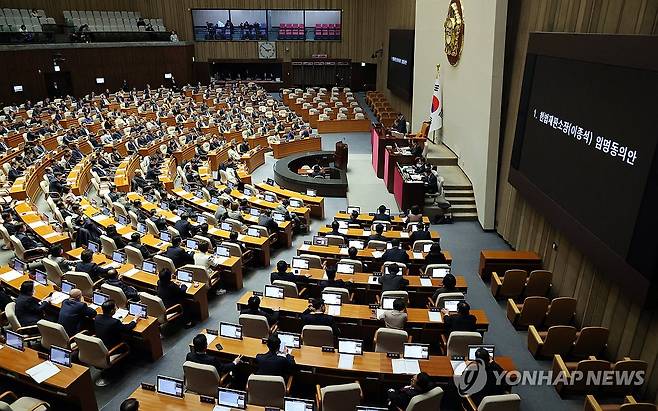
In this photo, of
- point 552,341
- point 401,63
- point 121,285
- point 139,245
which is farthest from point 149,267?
point 401,63

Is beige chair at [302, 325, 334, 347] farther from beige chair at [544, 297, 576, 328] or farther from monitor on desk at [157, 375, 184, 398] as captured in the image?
beige chair at [544, 297, 576, 328]

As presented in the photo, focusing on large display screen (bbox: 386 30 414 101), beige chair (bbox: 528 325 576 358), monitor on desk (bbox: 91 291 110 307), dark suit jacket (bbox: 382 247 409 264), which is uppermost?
large display screen (bbox: 386 30 414 101)

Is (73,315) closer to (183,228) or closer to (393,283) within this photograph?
(183,228)

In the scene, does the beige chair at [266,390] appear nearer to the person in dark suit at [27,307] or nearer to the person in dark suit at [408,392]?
the person in dark suit at [408,392]

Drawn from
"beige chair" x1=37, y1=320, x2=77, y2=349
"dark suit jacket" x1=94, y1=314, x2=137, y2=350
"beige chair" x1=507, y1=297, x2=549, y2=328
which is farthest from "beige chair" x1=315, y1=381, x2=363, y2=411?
"beige chair" x1=507, y1=297, x2=549, y2=328

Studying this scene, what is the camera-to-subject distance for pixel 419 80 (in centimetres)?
2145

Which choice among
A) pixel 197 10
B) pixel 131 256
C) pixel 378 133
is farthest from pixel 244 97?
pixel 131 256

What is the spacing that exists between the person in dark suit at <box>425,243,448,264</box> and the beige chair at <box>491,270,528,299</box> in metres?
1.16

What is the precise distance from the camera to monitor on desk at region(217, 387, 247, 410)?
18.0 ft

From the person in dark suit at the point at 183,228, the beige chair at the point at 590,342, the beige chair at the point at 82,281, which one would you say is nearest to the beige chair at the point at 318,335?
the beige chair at the point at 590,342

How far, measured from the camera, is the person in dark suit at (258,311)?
726 centimetres

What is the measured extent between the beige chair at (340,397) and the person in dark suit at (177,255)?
16.3 feet

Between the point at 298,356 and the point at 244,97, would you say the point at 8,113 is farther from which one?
the point at 298,356

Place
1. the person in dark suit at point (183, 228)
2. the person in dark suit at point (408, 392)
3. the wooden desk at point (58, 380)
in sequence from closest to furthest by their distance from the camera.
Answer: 1. the person in dark suit at point (408, 392)
2. the wooden desk at point (58, 380)
3. the person in dark suit at point (183, 228)
